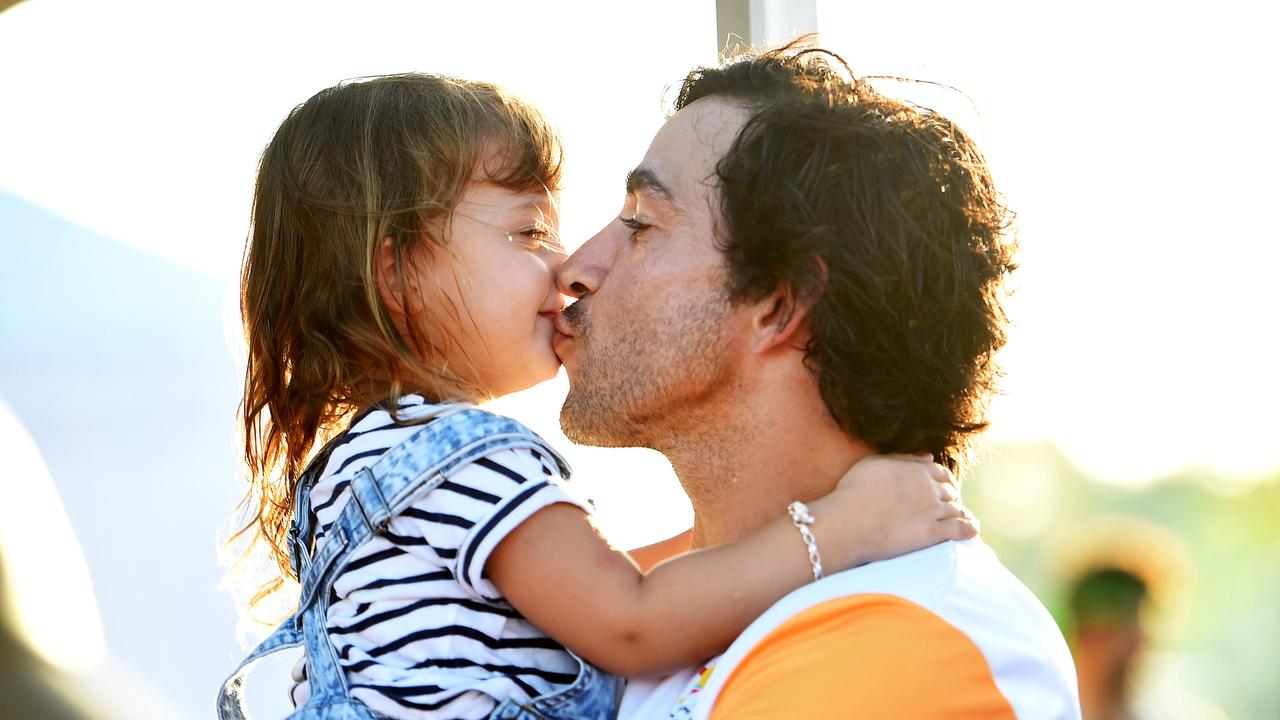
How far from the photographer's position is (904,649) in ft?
3.22

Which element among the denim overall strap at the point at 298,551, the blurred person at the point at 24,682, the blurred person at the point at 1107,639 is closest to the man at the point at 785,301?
the denim overall strap at the point at 298,551

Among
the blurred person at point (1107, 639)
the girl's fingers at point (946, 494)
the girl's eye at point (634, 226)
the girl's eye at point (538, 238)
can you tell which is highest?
the girl's eye at point (634, 226)

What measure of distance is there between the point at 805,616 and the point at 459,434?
0.47 m

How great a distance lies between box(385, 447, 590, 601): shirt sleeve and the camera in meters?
1.25

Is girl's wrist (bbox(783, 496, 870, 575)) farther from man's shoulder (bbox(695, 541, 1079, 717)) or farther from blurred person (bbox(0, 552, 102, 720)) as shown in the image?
blurred person (bbox(0, 552, 102, 720))

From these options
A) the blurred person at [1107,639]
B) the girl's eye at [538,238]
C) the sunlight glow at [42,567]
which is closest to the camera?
the girl's eye at [538,238]

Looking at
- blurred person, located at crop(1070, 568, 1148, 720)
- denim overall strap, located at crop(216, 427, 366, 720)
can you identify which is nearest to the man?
denim overall strap, located at crop(216, 427, 366, 720)

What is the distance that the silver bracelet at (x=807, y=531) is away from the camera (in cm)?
117

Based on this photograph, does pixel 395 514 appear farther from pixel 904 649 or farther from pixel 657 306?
pixel 904 649

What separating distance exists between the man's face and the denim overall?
140 mm

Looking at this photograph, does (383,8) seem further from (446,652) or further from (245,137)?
(446,652)

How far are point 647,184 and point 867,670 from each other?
0.75m

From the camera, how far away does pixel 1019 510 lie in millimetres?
24031

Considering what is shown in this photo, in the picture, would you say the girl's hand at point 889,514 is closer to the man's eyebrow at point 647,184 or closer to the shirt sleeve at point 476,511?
the shirt sleeve at point 476,511
